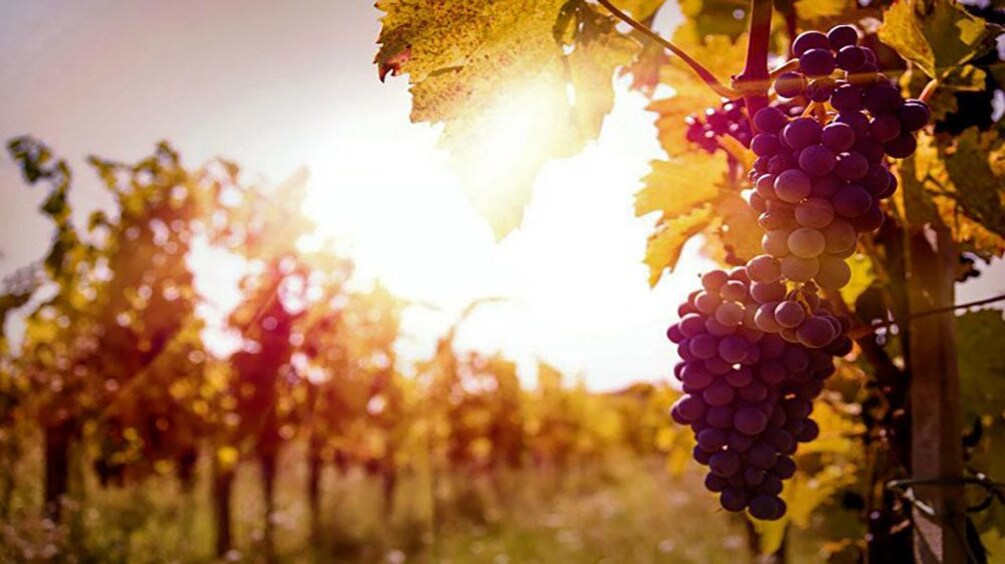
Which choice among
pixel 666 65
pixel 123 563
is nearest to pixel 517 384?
pixel 123 563

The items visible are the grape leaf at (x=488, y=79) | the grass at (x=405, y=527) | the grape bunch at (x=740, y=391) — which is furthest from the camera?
the grass at (x=405, y=527)

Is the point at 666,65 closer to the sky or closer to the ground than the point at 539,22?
closer to the sky

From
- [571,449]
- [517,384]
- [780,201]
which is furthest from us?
[571,449]

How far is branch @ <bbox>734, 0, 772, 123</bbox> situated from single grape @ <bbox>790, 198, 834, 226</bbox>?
8.0 inches

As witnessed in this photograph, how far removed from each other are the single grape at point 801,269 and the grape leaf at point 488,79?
31 centimetres

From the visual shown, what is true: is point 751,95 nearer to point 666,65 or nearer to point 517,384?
point 666,65

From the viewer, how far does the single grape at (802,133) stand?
2.86 feet

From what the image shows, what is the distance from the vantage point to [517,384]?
19.2m

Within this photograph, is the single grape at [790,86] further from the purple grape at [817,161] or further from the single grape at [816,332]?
the single grape at [816,332]

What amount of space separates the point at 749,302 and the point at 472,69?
443mm

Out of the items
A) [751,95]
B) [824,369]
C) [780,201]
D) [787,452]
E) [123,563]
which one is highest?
[751,95]

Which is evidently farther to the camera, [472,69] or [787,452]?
[787,452]

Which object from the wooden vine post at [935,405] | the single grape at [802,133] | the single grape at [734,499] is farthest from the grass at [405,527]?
the single grape at [802,133]

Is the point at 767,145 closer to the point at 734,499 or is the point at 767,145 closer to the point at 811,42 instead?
the point at 811,42
